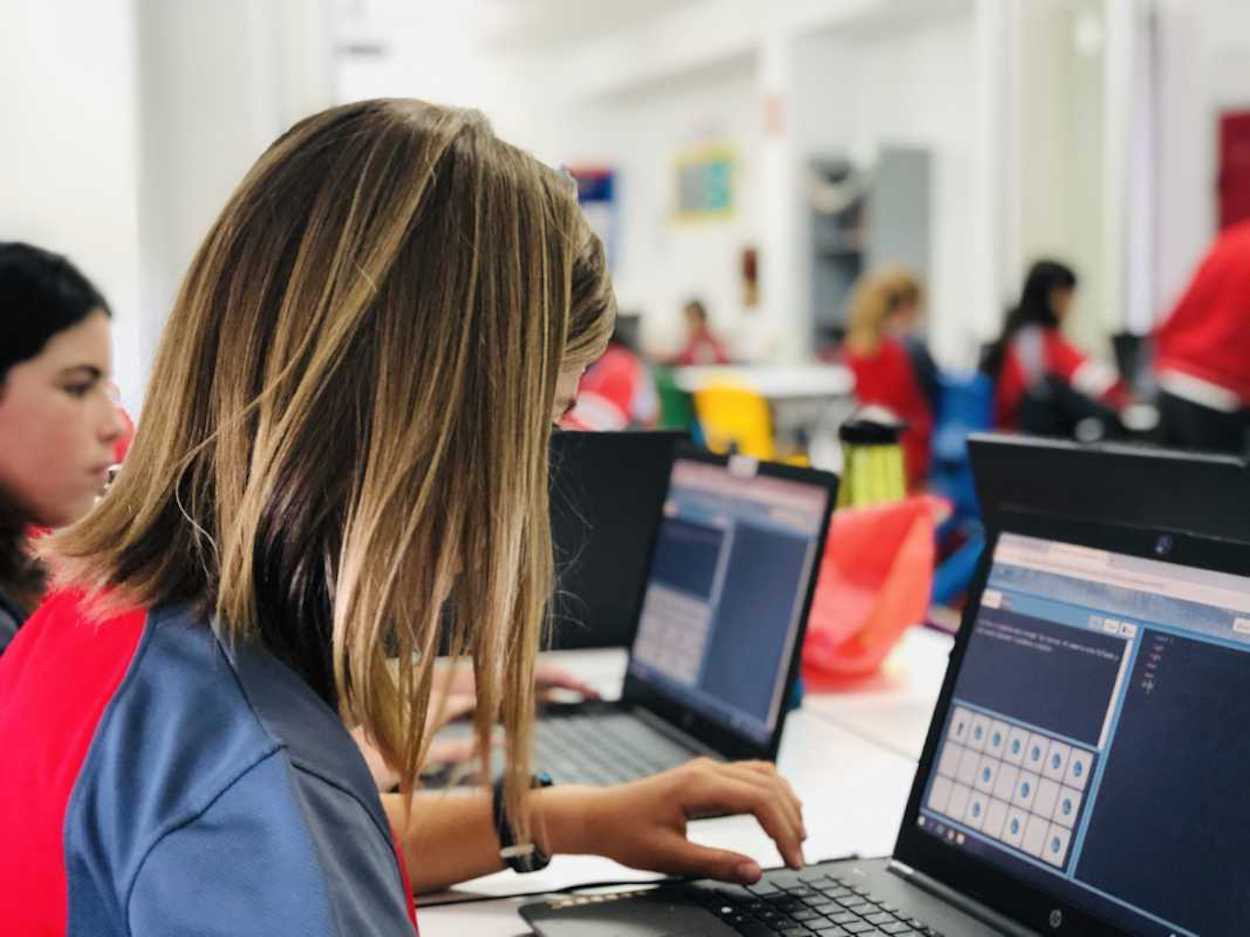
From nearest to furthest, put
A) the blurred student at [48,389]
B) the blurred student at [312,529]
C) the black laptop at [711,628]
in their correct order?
the blurred student at [312,529]
the black laptop at [711,628]
the blurred student at [48,389]

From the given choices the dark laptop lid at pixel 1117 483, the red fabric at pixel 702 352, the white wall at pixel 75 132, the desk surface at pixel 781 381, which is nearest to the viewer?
the dark laptop lid at pixel 1117 483

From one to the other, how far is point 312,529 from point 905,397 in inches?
186

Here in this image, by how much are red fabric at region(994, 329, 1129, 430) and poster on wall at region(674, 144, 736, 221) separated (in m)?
5.46

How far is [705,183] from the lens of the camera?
1088 centimetres

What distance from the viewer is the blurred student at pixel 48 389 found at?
180 centimetres

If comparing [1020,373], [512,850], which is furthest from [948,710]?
[1020,373]

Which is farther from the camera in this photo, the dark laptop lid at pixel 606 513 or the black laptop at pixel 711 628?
the dark laptop lid at pixel 606 513

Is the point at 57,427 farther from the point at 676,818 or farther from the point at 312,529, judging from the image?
the point at 312,529

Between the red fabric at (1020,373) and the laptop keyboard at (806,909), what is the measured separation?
428cm

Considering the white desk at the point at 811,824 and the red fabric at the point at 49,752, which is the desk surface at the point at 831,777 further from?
the red fabric at the point at 49,752

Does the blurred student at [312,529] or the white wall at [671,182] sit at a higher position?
the white wall at [671,182]

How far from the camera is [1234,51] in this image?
6.20 metres

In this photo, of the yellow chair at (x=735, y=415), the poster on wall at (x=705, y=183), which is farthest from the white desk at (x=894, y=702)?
the poster on wall at (x=705, y=183)

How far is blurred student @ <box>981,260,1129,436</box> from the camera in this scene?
16.9 ft
